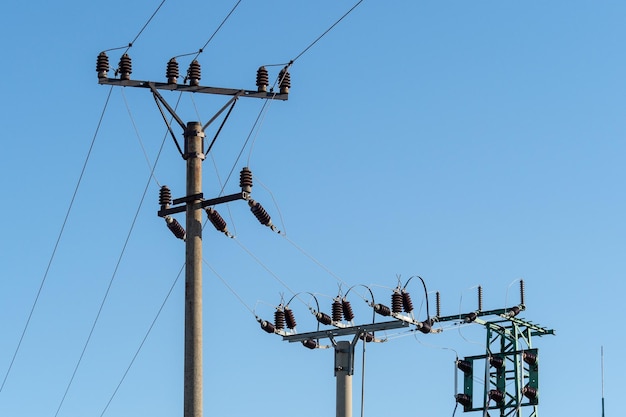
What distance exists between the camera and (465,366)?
A: 5253 centimetres

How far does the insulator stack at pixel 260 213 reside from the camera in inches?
1030

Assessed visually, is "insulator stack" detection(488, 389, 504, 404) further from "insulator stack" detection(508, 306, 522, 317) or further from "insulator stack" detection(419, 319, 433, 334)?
"insulator stack" detection(419, 319, 433, 334)

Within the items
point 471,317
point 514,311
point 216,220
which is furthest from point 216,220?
point 514,311

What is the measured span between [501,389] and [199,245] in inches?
1139

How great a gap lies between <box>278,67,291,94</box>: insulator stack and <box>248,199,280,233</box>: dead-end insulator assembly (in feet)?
7.98

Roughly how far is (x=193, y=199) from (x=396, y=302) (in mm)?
6761

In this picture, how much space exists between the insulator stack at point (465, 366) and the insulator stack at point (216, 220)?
27073 mm

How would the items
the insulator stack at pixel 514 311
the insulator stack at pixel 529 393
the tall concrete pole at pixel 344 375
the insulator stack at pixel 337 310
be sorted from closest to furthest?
the tall concrete pole at pixel 344 375
the insulator stack at pixel 337 310
the insulator stack at pixel 514 311
the insulator stack at pixel 529 393

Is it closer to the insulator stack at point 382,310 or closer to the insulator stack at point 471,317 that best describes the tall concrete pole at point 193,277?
the insulator stack at point 382,310

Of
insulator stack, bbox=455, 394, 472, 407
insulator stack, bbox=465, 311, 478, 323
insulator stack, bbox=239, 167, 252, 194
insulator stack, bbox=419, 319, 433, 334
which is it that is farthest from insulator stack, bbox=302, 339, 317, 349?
insulator stack, bbox=455, 394, 472, 407

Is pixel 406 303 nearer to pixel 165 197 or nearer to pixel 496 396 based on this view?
pixel 165 197

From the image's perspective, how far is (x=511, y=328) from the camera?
52.6m

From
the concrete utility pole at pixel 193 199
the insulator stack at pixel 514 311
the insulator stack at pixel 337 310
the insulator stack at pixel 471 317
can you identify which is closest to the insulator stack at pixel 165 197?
the concrete utility pole at pixel 193 199

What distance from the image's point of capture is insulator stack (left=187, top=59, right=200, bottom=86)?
2700cm
